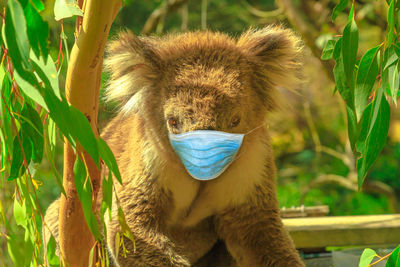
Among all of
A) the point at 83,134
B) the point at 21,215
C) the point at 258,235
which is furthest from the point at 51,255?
the point at 258,235

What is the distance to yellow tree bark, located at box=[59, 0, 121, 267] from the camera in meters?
1.56

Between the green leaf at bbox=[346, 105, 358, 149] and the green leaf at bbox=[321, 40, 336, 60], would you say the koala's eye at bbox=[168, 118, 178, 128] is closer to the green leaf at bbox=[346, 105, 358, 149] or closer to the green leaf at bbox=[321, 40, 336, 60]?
the green leaf at bbox=[321, 40, 336, 60]

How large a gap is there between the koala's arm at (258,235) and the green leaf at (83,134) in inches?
57.8

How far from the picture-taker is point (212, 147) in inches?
85.3

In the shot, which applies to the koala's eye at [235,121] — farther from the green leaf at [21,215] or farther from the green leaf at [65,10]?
the green leaf at [65,10]

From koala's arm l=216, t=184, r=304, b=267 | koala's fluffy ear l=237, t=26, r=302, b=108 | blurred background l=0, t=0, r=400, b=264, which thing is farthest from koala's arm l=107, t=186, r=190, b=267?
blurred background l=0, t=0, r=400, b=264

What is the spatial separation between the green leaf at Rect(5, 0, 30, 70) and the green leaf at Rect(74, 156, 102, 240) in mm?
446

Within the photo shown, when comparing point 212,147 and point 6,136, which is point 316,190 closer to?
point 212,147

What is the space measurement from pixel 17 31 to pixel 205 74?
1499 mm

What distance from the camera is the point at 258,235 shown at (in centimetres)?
265

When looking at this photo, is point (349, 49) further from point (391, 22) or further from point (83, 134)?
point (83, 134)

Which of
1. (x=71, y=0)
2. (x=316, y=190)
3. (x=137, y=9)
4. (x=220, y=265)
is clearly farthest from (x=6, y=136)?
(x=316, y=190)

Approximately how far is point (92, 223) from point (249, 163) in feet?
4.30

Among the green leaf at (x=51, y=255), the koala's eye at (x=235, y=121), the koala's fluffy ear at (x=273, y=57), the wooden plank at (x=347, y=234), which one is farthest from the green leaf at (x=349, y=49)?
the wooden plank at (x=347, y=234)
